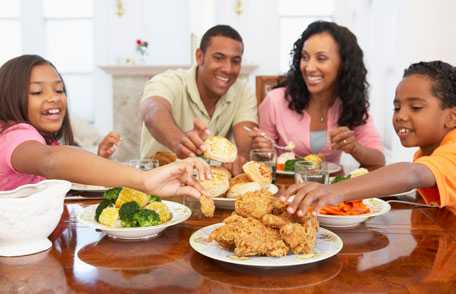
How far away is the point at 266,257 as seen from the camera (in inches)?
42.1

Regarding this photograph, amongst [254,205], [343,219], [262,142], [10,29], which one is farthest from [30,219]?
[10,29]

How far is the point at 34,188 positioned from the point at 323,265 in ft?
2.32

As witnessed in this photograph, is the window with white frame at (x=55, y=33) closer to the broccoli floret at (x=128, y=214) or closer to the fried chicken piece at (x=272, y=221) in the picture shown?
the broccoli floret at (x=128, y=214)

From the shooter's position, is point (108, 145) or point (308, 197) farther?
point (108, 145)

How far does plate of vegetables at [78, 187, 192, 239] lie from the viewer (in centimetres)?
123

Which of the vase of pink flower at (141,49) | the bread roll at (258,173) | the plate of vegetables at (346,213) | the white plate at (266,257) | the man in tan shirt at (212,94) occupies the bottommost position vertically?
the white plate at (266,257)

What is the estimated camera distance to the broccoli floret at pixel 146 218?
4.05 feet

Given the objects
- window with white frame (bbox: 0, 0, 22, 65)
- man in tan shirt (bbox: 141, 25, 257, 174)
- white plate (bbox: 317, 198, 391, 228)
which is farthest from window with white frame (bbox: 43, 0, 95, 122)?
white plate (bbox: 317, 198, 391, 228)

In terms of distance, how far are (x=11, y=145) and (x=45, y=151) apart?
0.62 ft

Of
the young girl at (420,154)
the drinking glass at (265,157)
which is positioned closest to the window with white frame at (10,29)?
the drinking glass at (265,157)

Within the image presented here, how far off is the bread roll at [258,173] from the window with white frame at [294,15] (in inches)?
186

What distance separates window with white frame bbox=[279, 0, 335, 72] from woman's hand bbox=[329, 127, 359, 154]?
4.05 metres

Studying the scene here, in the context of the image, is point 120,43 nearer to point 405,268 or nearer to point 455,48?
point 455,48

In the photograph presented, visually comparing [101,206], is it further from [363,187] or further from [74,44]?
[74,44]
